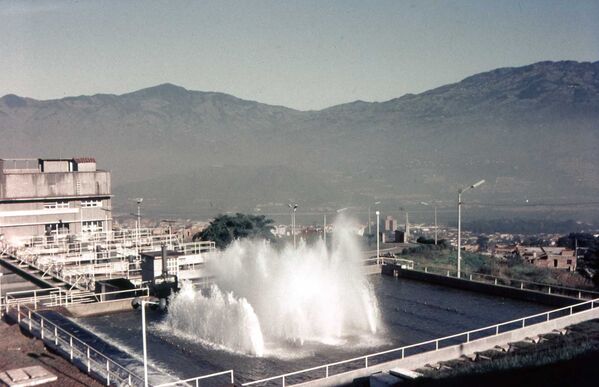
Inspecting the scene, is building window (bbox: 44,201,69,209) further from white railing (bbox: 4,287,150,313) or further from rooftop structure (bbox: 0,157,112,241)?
white railing (bbox: 4,287,150,313)

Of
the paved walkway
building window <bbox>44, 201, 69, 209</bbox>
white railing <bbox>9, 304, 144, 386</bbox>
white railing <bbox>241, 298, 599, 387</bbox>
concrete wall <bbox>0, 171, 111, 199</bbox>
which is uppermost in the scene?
concrete wall <bbox>0, 171, 111, 199</bbox>

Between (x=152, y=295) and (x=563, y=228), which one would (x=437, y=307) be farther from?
(x=563, y=228)

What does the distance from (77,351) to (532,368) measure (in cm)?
1532

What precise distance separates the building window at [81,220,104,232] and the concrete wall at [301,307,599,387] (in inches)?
1777

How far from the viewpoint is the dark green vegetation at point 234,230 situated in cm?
7375

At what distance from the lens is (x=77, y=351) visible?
23297 millimetres

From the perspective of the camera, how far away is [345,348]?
26.6 metres

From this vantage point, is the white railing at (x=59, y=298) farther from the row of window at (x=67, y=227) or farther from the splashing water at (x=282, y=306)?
the row of window at (x=67, y=227)

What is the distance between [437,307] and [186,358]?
14.9m

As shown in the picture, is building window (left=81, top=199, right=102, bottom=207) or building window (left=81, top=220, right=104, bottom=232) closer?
building window (left=81, top=220, right=104, bottom=232)

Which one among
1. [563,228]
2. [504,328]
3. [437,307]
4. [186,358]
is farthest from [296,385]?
[563,228]

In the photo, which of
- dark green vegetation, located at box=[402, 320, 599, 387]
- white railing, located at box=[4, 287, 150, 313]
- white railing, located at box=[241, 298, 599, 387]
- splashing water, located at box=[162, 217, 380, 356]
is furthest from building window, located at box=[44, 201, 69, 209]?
dark green vegetation, located at box=[402, 320, 599, 387]

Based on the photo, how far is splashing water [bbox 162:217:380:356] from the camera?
1102 inches

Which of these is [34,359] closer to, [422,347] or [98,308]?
[98,308]
